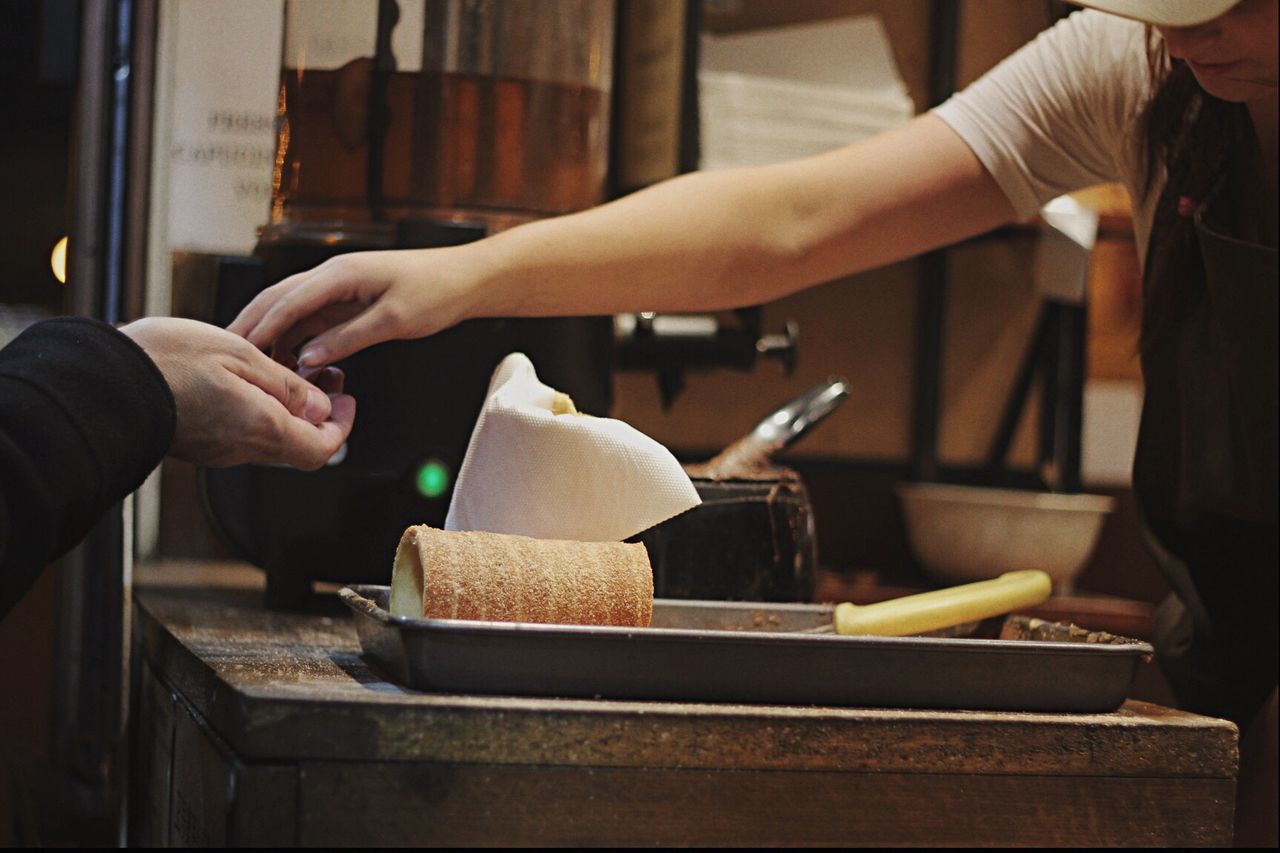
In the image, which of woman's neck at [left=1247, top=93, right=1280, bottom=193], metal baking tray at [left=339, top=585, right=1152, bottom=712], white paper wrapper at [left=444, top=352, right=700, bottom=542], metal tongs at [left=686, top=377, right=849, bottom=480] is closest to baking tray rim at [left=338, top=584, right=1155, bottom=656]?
metal baking tray at [left=339, top=585, right=1152, bottom=712]

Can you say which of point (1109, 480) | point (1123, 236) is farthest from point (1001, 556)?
point (1123, 236)

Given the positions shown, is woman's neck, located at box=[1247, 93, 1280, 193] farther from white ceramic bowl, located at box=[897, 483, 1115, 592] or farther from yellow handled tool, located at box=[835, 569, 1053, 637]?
white ceramic bowl, located at box=[897, 483, 1115, 592]

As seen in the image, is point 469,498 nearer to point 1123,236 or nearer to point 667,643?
point 667,643

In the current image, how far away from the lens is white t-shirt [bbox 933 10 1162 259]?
1158 millimetres

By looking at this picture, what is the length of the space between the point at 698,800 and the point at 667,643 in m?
0.07

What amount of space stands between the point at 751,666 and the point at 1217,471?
1.91 ft

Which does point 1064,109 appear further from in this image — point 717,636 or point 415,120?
point 717,636

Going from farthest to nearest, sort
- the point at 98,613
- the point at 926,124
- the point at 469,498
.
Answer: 1. the point at 98,613
2. the point at 926,124
3. the point at 469,498

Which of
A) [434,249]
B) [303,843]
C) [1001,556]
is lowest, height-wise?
[1001,556]

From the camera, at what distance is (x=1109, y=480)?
2432 millimetres

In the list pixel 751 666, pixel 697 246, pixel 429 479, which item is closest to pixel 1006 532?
pixel 697 246

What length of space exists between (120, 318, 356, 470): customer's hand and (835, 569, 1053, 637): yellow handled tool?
342 millimetres

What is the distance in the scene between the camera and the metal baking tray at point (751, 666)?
68 centimetres

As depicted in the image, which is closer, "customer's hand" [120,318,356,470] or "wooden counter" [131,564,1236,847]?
"wooden counter" [131,564,1236,847]
